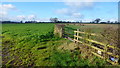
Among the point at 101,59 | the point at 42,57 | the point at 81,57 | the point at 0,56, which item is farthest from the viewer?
the point at 0,56

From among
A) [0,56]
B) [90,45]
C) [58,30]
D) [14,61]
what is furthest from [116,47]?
[58,30]

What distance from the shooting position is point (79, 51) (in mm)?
7738

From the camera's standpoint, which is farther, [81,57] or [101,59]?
[81,57]

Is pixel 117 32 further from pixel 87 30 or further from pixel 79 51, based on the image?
pixel 79 51

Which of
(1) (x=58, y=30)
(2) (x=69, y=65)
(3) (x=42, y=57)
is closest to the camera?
(2) (x=69, y=65)

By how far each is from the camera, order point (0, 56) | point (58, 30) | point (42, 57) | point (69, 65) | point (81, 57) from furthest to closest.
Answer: point (58, 30), point (0, 56), point (42, 57), point (81, 57), point (69, 65)

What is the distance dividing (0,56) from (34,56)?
238 cm

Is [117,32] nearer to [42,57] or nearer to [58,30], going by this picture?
[42,57]

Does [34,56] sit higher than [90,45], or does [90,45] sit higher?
[90,45]

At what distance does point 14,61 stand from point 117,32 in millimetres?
5550

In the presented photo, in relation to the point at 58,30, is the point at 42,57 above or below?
below

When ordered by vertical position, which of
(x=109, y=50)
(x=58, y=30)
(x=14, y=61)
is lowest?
(x=14, y=61)

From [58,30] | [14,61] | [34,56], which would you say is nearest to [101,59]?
[34,56]

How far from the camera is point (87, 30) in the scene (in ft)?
25.1
